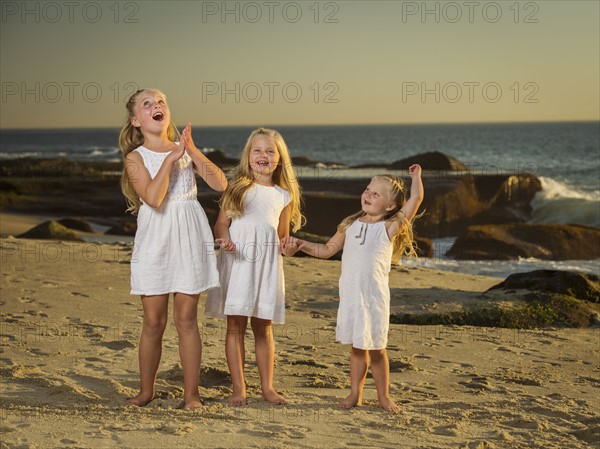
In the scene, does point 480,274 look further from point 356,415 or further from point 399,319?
point 356,415

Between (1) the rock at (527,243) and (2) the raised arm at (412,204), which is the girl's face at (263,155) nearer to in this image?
(2) the raised arm at (412,204)

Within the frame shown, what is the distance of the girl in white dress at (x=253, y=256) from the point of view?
462 cm

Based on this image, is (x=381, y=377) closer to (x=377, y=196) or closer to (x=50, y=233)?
(x=377, y=196)

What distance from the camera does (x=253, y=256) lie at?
4.62 metres

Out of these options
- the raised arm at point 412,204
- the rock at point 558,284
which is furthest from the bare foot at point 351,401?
the rock at point 558,284

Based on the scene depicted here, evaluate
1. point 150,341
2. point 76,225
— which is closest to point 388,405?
point 150,341

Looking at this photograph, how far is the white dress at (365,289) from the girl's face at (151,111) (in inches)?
47.4

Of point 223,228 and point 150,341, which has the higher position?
point 223,228

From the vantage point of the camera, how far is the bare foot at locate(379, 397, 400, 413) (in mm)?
4617

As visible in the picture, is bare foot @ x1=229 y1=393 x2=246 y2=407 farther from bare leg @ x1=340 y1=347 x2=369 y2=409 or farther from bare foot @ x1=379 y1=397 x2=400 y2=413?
bare foot @ x1=379 y1=397 x2=400 y2=413

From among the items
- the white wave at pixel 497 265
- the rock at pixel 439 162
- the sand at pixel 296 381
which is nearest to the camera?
the sand at pixel 296 381

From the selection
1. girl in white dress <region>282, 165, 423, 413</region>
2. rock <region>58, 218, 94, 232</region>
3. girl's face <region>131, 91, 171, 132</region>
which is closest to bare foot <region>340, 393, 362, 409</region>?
girl in white dress <region>282, 165, 423, 413</region>

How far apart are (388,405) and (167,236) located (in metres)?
1.50

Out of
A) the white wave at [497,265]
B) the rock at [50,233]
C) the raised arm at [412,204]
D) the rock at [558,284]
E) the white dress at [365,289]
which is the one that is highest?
the raised arm at [412,204]
